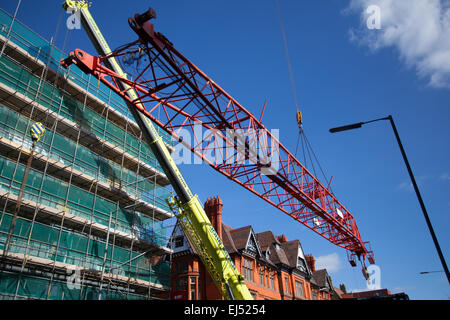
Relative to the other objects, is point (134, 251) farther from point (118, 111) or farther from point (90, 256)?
point (118, 111)

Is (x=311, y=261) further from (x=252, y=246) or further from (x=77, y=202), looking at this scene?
(x=77, y=202)

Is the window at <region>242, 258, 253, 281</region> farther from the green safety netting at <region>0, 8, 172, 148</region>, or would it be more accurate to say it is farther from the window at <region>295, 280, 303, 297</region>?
the green safety netting at <region>0, 8, 172, 148</region>

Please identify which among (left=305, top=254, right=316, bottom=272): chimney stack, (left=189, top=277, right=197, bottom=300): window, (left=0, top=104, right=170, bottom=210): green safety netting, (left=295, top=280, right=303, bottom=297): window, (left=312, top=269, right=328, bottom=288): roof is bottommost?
(left=189, top=277, right=197, bottom=300): window

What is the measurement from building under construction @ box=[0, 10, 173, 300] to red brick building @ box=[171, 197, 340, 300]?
A: 4009mm

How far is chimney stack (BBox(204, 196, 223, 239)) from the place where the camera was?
3506 centimetres

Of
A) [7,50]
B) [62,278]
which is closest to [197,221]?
[62,278]

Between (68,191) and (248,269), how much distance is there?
66.4 feet

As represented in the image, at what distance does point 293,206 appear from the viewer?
1122 inches

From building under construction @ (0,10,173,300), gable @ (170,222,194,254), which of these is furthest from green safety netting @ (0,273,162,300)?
gable @ (170,222,194,254)

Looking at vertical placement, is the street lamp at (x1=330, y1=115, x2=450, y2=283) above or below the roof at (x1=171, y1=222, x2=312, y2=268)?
below

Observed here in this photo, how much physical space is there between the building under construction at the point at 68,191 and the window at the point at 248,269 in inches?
361

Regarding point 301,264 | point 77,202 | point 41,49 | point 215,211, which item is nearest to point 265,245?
point 301,264

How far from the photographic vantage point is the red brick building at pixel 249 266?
108ft

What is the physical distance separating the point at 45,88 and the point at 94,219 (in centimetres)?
1016
